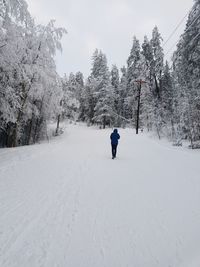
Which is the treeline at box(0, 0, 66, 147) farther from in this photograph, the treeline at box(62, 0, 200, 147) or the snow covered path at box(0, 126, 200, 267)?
the treeline at box(62, 0, 200, 147)

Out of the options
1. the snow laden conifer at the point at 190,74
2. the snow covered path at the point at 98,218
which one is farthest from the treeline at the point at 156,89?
the snow covered path at the point at 98,218

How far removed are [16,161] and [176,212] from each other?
859 centimetres

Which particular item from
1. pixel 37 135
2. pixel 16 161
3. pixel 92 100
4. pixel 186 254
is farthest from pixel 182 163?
pixel 92 100

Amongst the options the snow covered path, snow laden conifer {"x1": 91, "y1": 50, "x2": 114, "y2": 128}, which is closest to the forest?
the snow covered path

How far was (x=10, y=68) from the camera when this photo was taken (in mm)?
15008

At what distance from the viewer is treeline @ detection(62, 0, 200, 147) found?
18547 millimetres

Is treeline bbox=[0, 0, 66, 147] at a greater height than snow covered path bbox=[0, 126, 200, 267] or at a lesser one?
greater

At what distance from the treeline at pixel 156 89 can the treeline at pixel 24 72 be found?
7.91 meters

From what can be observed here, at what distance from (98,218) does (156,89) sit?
38363 millimetres

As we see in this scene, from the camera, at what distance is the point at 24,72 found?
56.3 ft

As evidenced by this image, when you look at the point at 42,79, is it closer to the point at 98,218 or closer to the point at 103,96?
the point at 98,218

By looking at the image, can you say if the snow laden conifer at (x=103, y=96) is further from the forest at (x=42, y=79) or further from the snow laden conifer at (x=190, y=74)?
the snow laden conifer at (x=190, y=74)

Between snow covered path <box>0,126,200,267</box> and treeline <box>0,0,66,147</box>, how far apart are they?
6748 millimetres

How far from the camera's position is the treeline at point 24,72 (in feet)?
42.7
